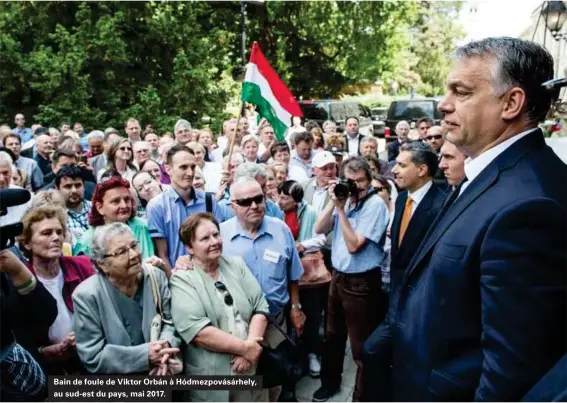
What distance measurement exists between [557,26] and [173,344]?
9220 mm

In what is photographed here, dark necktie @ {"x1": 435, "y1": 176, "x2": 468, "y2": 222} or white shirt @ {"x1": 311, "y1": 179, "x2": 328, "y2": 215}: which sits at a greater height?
dark necktie @ {"x1": 435, "y1": 176, "x2": 468, "y2": 222}

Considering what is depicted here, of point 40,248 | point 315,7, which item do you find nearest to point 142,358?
point 40,248

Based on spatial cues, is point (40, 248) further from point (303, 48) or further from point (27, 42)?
point (303, 48)

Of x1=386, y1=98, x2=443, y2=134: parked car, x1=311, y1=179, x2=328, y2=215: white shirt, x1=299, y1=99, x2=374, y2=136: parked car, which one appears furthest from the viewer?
x1=299, y1=99, x2=374, y2=136: parked car

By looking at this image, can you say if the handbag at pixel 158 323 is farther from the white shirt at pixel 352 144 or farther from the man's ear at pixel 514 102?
the white shirt at pixel 352 144

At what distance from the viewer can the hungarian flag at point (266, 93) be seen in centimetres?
519

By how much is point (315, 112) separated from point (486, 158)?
14671 mm

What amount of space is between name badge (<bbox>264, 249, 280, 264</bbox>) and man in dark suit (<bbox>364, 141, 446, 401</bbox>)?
69 cm

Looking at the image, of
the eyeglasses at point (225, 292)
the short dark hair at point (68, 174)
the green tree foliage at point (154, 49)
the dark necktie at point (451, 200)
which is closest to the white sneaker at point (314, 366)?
the eyeglasses at point (225, 292)

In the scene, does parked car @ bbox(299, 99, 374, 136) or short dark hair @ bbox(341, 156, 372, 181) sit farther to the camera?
parked car @ bbox(299, 99, 374, 136)

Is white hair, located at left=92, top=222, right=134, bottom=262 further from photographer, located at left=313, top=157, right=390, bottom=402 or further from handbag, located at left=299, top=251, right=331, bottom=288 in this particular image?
handbag, located at left=299, top=251, right=331, bottom=288

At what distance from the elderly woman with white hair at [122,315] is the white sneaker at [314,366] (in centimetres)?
192

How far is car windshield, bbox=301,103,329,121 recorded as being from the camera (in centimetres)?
1573

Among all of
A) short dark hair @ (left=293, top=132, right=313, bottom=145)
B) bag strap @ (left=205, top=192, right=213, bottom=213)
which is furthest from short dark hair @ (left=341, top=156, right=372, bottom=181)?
short dark hair @ (left=293, top=132, right=313, bottom=145)
